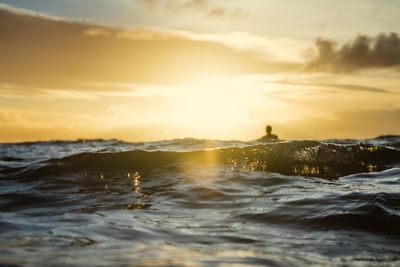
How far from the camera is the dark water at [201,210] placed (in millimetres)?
3597

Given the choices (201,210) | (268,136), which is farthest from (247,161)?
(268,136)

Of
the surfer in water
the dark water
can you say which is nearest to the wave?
the dark water

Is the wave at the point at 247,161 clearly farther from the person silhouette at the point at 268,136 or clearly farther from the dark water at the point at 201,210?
the person silhouette at the point at 268,136

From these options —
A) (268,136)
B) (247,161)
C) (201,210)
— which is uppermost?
(268,136)

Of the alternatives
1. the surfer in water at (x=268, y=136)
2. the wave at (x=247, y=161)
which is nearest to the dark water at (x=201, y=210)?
the wave at (x=247, y=161)

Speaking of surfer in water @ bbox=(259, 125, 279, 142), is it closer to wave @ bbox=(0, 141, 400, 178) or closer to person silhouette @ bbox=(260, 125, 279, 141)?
person silhouette @ bbox=(260, 125, 279, 141)

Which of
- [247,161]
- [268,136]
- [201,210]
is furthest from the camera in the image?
[268,136]

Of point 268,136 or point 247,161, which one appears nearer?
point 247,161

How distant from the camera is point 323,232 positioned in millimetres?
4582

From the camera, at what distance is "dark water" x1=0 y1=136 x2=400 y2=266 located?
3.60 meters

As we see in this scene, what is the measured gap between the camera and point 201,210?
572 centimetres

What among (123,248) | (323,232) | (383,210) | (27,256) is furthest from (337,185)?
(27,256)

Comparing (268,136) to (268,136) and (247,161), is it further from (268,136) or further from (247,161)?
(247,161)

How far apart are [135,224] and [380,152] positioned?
30.9 feet
